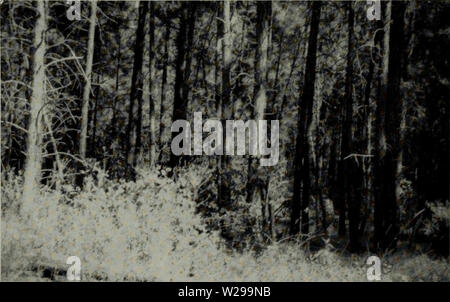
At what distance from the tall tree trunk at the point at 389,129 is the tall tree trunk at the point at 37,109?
6.09m

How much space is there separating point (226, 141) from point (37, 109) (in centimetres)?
336

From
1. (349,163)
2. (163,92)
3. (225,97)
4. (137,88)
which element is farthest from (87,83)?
(349,163)

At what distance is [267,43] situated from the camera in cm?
916

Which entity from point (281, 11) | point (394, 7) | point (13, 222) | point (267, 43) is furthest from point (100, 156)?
point (394, 7)

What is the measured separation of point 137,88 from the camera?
31.1 ft

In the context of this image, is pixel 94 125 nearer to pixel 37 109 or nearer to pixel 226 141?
pixel 37 109

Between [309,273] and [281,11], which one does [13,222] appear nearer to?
[309,273]

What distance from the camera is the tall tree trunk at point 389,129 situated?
857 cm

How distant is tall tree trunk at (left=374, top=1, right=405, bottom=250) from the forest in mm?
27

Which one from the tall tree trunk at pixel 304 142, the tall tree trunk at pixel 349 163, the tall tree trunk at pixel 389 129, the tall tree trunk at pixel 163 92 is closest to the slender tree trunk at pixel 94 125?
the tall tree trunk at pixel 163 92

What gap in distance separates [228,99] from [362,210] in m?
3.33

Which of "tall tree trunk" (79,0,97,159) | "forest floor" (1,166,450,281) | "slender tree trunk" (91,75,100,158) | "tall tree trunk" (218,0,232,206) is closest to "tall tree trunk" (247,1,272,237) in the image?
"tall tree trunk" (218,0,232,206)

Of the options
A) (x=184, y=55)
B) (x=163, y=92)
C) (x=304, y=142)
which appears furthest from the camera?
(x=304, y=142)

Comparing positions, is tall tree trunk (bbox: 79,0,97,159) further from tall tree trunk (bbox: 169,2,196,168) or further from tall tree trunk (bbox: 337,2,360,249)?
tall tree trunk (bbox: 337,2,360,249)
